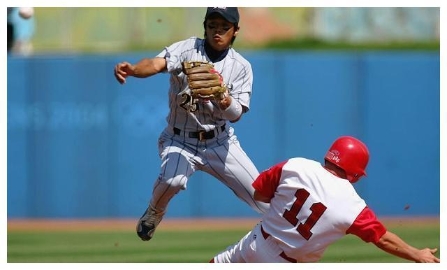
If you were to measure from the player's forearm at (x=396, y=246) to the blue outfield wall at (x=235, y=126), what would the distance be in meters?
8.71

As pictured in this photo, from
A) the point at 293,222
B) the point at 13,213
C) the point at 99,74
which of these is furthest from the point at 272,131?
the point at 293,222

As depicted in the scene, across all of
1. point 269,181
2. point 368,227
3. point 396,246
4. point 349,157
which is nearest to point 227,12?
point 269,181

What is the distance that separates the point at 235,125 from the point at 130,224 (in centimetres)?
221

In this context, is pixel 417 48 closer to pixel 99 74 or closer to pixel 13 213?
pixel 99 74

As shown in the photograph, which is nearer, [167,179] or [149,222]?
[167,179]

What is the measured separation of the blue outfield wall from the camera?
14.6 m

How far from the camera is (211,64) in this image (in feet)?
22.7

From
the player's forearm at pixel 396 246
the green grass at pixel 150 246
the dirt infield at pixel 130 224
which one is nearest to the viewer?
the player's forearm at pixel 396 246

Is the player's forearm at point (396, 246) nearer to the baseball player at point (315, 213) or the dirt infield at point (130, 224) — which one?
the baseball player at point (315, 213)

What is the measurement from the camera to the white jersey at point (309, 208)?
5723 millimetres

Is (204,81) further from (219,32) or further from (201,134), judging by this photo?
(201,134)

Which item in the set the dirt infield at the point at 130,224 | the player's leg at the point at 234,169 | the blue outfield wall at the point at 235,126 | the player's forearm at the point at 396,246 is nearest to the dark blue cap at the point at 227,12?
the player's leg at the point at 234,169

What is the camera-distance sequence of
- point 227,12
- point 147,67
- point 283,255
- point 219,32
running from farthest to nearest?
point 219,32 → point 227,12 → point 147,67 → point 283,255

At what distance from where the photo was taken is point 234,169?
293 inches
